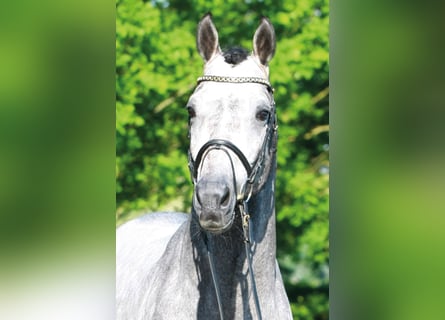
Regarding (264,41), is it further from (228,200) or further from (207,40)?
(228,200)

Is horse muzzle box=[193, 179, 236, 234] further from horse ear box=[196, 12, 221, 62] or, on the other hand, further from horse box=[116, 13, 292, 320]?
horse ear box=[196, 12, 221, 62]

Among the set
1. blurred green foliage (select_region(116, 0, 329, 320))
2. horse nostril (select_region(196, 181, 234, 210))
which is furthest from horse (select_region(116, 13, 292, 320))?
blurred green foliage (select_region(116, 0, 329, 320))

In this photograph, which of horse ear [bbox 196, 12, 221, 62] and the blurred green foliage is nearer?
horse ear [bbox 196, 12, 221, 62]

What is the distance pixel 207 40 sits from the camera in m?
2.93

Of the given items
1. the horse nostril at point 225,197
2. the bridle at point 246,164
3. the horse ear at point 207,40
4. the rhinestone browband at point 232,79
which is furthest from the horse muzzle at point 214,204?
the horse ear at point 207,40

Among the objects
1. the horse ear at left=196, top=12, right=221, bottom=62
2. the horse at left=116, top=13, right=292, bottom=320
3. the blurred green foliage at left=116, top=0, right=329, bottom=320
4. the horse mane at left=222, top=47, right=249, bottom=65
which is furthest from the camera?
the blurred green foliage at left=116, top=0, right=329, bottom=320

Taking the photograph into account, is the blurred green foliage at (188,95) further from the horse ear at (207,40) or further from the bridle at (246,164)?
the bridle at (246,164)

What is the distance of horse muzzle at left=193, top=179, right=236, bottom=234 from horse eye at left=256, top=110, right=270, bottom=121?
1.14ft

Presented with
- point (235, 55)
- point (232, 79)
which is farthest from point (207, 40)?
point (232, 79)

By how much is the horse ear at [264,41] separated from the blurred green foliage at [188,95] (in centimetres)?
555

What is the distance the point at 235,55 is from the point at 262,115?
11.6 inches

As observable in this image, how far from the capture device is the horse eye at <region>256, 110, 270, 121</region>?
2.66 metres
